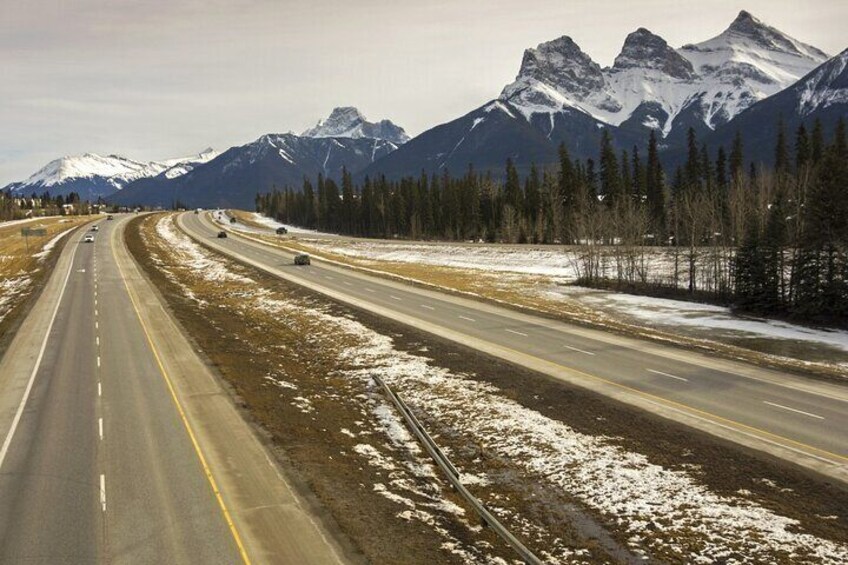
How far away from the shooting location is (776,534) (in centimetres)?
1382

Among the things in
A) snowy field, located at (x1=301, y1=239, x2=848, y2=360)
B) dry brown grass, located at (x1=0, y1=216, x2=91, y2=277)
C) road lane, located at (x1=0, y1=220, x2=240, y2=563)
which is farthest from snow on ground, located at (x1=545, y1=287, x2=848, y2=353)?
dry brown grass, located at (x1=0, y1=216, x2=91, y2=277)

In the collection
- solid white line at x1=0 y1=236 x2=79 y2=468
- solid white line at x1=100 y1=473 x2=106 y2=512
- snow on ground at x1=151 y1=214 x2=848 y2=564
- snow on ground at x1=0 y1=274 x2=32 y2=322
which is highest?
snow on ground at x1=0 y1=274 x2=32 y2=322

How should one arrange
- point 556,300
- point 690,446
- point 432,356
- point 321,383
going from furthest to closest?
point 556,300 < point 432,356 < point 321,383 < point 690,446

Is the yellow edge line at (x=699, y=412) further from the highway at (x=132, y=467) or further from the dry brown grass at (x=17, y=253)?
the dry brown grass at (x=17, y=253)

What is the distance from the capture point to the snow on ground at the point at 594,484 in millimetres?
13469

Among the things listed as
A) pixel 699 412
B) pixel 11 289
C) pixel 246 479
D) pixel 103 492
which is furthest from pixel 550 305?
pixel 11 289

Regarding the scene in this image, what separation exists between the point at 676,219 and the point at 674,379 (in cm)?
4128

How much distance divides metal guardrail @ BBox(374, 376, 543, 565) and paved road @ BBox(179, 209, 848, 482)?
7841 mm

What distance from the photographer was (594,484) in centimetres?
1675

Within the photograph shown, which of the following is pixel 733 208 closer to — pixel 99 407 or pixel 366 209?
pixel 99 407

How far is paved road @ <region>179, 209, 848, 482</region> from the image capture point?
765 inches

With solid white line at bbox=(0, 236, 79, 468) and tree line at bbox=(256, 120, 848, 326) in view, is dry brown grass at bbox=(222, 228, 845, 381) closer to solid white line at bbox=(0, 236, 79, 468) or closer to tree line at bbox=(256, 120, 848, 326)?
tree line at bbox=(256, 120, 848, 326)

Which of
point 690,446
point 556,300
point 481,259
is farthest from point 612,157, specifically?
point 690,446

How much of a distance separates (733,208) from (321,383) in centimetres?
5042
